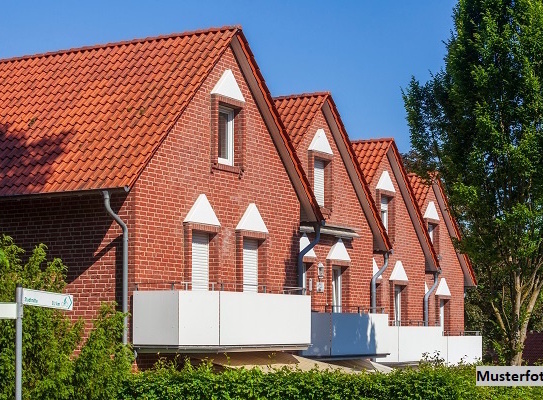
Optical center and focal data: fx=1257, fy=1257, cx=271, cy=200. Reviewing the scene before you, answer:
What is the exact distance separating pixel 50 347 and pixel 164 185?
24.0 feet

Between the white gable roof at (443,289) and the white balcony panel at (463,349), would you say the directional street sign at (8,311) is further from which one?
the white gable roof at (443,289)

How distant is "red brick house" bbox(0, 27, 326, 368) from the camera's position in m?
25.0

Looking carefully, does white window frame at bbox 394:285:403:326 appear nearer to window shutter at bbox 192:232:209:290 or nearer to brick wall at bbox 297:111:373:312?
brick wall at bbox 297:111:373:312

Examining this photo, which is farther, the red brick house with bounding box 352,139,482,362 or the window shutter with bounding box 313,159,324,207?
the red brick house with bounding box 352,139,482,362

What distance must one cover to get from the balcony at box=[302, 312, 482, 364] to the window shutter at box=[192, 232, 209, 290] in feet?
15.5

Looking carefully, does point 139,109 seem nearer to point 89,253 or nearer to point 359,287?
point 89,253

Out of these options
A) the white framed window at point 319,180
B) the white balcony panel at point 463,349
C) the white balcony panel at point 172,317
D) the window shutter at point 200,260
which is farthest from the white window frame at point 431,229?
the white balcony panel at point 172,317

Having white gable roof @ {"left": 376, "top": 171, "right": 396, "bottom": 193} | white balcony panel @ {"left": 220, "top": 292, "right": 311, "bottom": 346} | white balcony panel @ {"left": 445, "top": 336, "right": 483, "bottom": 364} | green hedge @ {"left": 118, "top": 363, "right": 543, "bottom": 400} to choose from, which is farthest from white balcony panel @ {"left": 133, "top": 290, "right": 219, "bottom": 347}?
white balcony panel @ {"left": 445, "top": 336, "right": 483, "bottom": 364}

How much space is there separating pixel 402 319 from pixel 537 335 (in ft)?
66.1

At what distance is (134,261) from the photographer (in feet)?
82.1

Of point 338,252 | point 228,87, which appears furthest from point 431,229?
point 228,87

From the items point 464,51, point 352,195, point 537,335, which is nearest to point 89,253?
point 464,51

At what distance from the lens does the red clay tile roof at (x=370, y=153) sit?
39.4m

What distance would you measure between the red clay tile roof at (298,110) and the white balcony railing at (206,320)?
7.31m
